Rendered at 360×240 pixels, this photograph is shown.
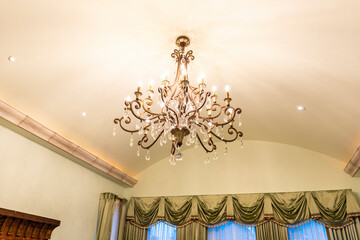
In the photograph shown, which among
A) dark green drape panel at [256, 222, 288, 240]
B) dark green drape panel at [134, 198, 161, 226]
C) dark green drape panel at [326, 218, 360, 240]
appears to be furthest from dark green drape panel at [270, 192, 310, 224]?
dark green drape panel at [134, 198, 161, 226]

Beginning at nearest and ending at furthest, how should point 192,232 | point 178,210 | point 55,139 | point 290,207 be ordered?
point 55,139
point 290,207
point 192,232
point 178,210

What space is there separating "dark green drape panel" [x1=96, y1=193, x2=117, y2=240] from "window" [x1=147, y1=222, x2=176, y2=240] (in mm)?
944

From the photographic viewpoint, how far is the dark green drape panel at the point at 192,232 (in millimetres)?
5582

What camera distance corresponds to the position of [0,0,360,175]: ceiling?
111 inches

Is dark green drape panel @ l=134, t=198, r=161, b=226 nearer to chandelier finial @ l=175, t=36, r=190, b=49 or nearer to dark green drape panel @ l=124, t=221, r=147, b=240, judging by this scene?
dark green drape panel @ l=124, t=221, r=147, b=240

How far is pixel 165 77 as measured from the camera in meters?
2.98

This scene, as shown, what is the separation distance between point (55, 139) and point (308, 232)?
180 inches

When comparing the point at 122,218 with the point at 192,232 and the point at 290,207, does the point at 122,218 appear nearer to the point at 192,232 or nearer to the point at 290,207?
the point at 192,232

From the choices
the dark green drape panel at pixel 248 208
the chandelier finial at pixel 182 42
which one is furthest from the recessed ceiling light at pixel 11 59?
the dark green drape panel at pixel 248 208

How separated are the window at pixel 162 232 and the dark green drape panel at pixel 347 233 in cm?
285

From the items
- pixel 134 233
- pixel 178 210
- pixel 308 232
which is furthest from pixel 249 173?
pixel 134 233

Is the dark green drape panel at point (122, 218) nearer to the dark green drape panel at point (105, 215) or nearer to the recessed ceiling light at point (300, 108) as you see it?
the dark green drape panel at point (105, 215)

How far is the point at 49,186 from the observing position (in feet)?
14.6

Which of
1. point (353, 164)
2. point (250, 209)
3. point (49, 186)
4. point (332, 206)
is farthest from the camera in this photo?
point (250, 209)
